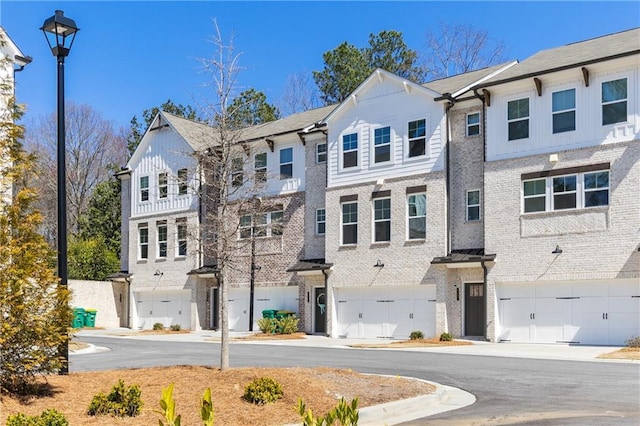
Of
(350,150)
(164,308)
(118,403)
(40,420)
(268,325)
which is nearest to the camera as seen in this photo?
(40,420)

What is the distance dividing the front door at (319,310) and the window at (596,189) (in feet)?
41.8

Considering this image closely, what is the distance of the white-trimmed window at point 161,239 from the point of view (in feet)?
135

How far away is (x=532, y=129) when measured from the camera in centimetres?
2734

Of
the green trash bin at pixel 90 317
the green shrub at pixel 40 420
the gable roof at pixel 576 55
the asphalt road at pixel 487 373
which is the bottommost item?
the green trash bin at pixel 90 317

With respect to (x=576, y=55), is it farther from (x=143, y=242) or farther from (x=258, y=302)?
(x=143, y=242)

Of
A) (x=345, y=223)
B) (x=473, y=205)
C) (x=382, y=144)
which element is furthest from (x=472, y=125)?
(x=345, y=223)

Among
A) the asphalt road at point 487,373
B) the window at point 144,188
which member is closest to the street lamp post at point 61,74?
the asphalt road at point 487,373

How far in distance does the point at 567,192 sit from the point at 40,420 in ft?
70.3

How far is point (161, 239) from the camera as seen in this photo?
4125cm

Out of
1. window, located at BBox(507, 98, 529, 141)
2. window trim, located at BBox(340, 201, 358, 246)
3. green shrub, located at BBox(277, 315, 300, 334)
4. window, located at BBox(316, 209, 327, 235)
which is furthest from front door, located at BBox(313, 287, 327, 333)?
window, located at BBox(507, 98, 529, 141)

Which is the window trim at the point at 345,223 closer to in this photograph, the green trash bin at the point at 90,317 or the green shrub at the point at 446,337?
the green shrub at the point at 446,337

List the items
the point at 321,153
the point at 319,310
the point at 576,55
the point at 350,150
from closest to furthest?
the point at 576,55
the point at 350,150
the point at 319,310
the point at 321,153

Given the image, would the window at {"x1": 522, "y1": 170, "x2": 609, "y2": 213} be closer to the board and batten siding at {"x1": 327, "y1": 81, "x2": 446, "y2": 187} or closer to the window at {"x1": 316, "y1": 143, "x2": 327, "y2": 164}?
the board and batten siding at {"x1": 327, "y1": 81, "x2": 446, "y2": 187}

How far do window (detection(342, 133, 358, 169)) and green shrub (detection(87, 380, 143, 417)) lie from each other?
23.2 meters
